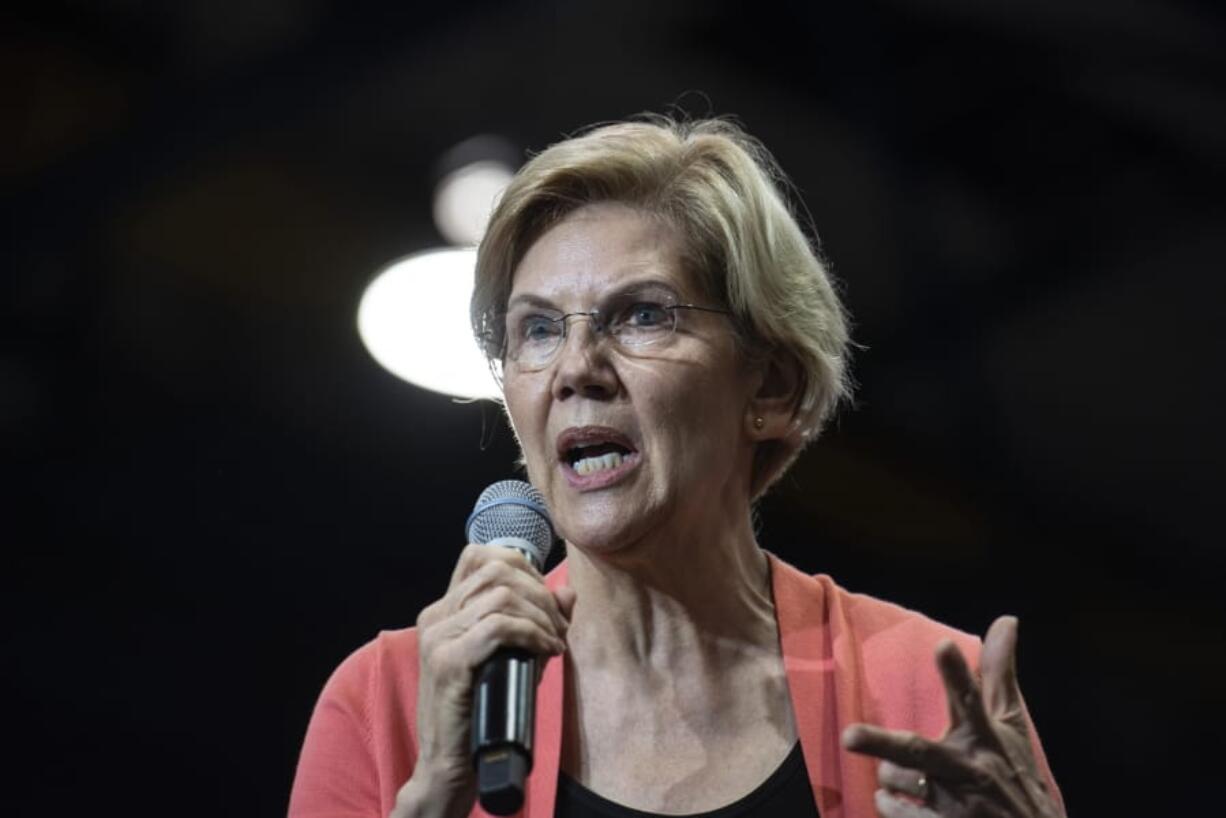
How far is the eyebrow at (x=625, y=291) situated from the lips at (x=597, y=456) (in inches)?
9.1

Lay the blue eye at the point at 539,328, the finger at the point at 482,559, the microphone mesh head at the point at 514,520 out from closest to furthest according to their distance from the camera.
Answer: the finger at the point at 482,559, the microphone mesh head at the point at 514,520, the blue eye at the point at 539,328

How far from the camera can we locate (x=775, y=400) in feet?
8.00

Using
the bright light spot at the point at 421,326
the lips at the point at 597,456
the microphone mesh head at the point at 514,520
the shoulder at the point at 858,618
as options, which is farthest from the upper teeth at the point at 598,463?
the bright light spot at the point at 421,326

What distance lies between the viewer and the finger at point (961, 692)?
65.4 inches

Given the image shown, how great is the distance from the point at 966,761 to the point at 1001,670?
140mm

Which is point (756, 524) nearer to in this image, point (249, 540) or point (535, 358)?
point (249, 540)

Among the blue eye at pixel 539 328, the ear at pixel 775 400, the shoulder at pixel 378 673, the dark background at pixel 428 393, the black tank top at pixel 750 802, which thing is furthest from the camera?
the dark background at pixel 428 393

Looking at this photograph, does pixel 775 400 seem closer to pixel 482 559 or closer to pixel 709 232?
pixel 709 232

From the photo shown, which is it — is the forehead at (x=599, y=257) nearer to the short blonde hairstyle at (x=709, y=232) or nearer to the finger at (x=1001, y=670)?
the short blonde hairstyle at (x=709, y=232)

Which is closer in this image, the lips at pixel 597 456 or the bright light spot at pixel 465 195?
the lips at pixel 597 456

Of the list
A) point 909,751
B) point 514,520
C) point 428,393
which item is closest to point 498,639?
point 514,520

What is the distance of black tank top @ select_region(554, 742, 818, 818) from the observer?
2068 mm

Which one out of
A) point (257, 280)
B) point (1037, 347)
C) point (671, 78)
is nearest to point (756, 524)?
point (1037, 347)

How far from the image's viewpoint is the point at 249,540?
329 centimetres
